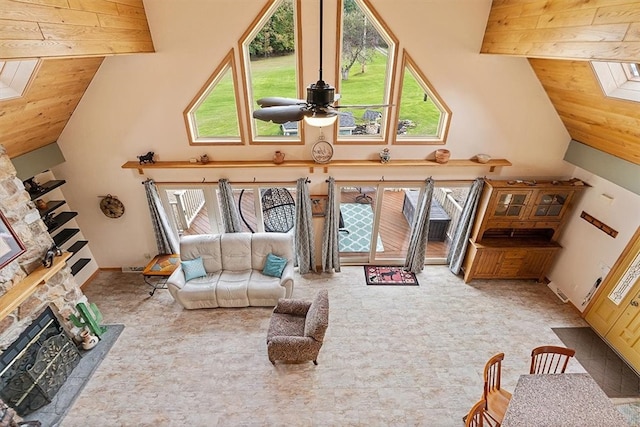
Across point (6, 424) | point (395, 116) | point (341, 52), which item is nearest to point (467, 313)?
point (395, 116)

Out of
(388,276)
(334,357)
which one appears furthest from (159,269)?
(388,276)

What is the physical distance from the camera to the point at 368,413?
3398 millimetres

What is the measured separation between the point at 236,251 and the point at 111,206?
2.33 meters

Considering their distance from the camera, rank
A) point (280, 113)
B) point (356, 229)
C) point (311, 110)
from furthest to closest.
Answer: point (356, 229) < point (311, 110) < point (280, 113)

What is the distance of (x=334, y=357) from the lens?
158 inches

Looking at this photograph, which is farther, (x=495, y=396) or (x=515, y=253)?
(x=515, y=253)

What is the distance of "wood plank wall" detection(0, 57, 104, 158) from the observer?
3268 millimetres

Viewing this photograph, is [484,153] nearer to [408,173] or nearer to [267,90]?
[408,173]

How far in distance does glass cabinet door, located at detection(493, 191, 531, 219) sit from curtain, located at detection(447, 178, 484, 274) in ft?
1.02

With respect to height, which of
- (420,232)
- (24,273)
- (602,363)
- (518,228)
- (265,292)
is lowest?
(602,363)

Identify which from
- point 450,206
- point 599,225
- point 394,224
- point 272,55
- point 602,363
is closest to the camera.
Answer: point 602,363

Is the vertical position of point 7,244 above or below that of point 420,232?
above

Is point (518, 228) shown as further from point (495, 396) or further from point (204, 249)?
point (204, 249)

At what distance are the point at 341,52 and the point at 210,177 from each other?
111 inches
